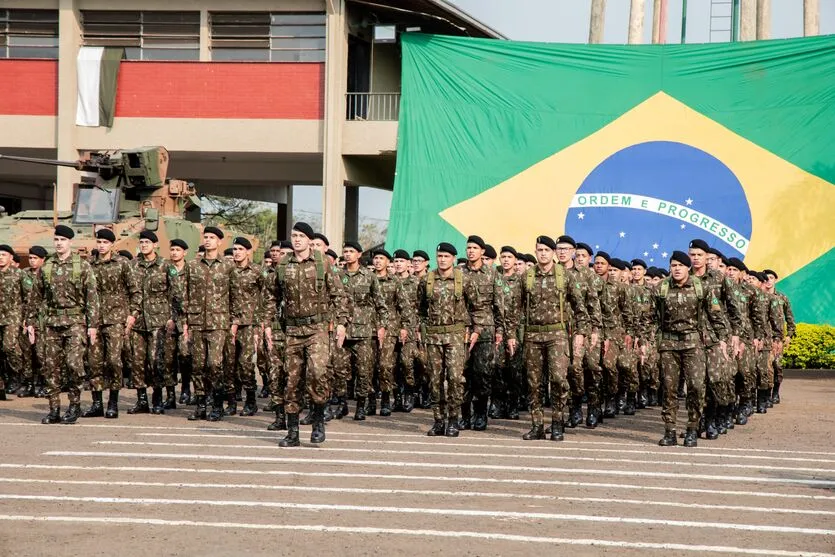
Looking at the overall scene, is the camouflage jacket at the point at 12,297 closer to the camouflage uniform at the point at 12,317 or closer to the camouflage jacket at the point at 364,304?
the camouflage uniform at the point at 12,317

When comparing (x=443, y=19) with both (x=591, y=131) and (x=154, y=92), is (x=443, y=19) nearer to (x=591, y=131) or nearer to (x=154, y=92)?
(x=591, y=131)

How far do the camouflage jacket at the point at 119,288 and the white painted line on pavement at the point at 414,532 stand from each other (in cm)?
634

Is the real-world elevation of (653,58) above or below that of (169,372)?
above

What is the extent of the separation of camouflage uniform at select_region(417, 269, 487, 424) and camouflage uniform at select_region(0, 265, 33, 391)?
5.85m

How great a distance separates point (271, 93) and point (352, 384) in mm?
13296

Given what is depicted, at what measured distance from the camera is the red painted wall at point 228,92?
2828 cm

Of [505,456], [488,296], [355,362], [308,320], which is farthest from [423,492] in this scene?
[355,362]

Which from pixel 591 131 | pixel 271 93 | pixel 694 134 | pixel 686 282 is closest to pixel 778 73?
pixel 694 134

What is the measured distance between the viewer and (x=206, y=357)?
1338cm

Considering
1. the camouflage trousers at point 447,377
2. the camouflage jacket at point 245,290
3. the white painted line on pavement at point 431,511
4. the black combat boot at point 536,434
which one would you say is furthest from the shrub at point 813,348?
the white painted line on pavement at point 431,511

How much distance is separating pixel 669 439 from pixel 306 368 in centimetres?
379

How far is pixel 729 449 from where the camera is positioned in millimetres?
11953

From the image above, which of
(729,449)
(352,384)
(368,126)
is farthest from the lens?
(368,126)

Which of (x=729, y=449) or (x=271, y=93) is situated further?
(x=271, y=93)
